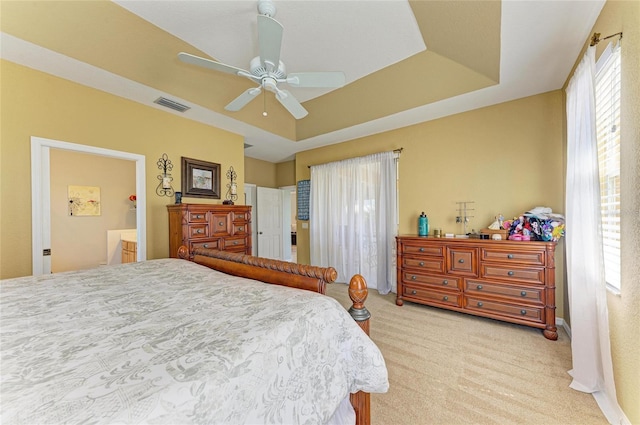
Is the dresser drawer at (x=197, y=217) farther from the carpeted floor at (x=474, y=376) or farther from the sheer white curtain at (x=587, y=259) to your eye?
the sheer white curtain at (x=587, y=259)

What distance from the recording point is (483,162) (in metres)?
3.23

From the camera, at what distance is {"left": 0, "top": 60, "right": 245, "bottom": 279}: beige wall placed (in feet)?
7.44

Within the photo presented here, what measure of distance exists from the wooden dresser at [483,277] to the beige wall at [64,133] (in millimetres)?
3348

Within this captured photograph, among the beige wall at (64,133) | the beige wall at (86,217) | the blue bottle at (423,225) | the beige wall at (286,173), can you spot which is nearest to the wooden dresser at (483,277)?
the blue bottle at (423,225)

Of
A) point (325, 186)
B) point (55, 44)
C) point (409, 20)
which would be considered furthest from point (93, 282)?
point (325, 186)

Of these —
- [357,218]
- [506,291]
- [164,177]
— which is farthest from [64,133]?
[506,291]

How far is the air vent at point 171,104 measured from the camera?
302cm

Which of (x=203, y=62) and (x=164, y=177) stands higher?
(x=203, y=62)

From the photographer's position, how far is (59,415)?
548 millimetres

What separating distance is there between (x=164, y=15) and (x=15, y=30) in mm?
1111

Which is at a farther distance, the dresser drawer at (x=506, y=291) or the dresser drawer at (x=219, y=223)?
the dresser drawer at (x=219, y=223)

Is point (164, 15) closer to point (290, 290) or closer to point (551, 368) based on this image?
point (290, 290)

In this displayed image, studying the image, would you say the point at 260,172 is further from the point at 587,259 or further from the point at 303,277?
the point at 587,259

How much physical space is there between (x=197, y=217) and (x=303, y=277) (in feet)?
7.48
